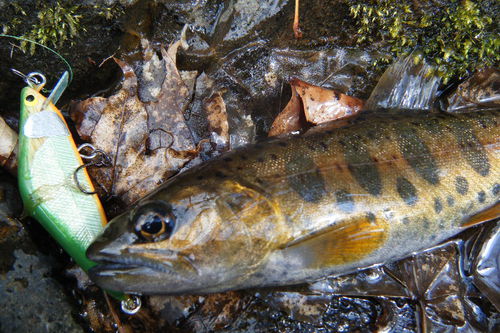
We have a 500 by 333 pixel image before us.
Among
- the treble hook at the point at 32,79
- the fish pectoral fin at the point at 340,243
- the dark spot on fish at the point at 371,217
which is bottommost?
the fish pectoral fin at the point at 340,243

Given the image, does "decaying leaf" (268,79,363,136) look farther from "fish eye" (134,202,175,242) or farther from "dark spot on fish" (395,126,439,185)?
"fish eye" (134,202,175,242)

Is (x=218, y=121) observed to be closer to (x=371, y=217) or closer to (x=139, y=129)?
(x=139, y=129)

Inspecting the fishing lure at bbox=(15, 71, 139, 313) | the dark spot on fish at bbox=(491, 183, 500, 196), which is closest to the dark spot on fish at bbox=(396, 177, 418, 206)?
the dark spot on fish at bbox=(491, 183, 500, 196)

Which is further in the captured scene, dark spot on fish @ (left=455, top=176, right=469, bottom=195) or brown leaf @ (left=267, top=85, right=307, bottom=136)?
brown leaf @ (left=267, top=85, right=307, bottom=136)

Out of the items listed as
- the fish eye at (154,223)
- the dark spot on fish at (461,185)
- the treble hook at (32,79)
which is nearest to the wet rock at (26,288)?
the treble hook at (32,79)

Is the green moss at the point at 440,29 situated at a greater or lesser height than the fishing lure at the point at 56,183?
greater

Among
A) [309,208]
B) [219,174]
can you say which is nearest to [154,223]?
[219,174]

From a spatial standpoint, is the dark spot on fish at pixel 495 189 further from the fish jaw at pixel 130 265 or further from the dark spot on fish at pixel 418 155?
the fish jaw at pixel 130 265
